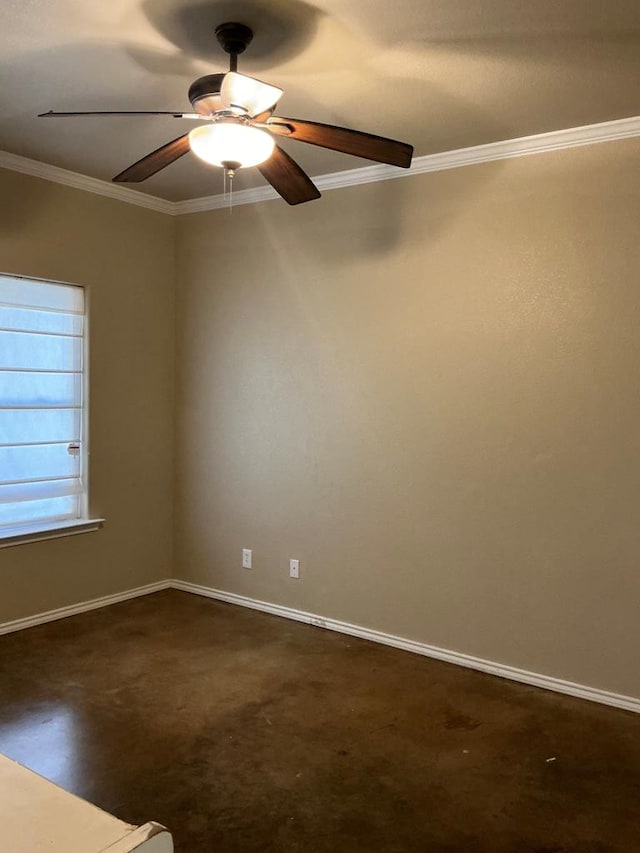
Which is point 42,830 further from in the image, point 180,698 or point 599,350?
point 599,350

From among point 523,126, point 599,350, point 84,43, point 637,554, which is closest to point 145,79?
point 84,43

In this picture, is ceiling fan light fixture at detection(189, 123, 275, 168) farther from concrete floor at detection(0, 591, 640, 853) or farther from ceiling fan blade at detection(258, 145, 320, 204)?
concrete floor at detection(0, 591, 640, 853)

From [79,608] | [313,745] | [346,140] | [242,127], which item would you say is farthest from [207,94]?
[79,608]

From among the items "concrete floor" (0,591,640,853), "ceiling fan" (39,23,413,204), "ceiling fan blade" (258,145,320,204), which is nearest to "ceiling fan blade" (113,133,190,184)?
"ceiling fan" (39,23,413,204)

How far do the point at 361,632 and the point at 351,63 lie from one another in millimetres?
2812

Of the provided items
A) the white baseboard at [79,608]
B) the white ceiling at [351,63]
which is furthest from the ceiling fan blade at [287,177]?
the white baseboard at [79,608]

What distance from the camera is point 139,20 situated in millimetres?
2240

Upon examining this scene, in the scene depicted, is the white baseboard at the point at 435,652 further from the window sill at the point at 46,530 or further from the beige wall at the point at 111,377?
the window sill at the point at 46,530

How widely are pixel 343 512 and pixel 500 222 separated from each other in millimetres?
1746

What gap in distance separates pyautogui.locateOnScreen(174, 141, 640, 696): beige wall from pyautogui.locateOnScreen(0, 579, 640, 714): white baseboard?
0.16 feet

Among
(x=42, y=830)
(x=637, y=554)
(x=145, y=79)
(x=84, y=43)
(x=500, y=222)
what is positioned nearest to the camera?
(x=42, y=830)

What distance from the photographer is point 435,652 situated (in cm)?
359

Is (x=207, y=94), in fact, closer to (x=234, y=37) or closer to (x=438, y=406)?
(x=234, y=37)

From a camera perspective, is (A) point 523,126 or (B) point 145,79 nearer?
(B) point 145,79
